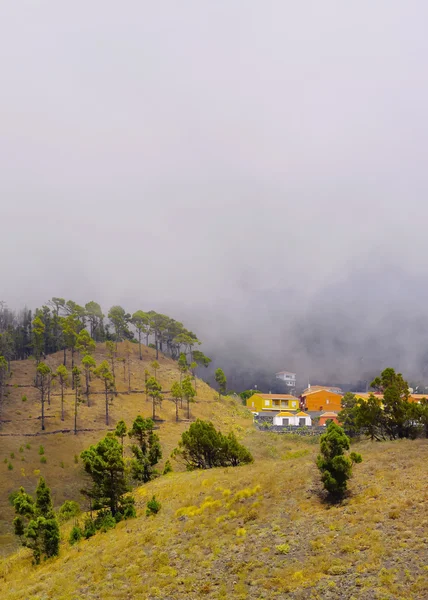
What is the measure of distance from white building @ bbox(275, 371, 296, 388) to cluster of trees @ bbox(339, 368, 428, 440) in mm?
127112

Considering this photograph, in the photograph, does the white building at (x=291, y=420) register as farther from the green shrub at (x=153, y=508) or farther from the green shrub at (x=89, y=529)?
the green shrub at (x=89, y=529)

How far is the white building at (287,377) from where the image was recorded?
163375mm

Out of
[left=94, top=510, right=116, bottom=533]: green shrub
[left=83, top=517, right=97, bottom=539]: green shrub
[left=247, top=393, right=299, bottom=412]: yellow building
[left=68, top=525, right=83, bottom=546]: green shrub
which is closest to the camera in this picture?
[left=68, top=525, right=83, bottom=546]: green shrub

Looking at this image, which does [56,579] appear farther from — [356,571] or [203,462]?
[203,462]

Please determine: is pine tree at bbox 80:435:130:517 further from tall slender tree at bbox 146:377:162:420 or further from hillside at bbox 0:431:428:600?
tall slender tree at bbox 146:377:162:420

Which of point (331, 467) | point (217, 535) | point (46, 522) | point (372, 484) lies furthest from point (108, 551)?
point (372, 484)

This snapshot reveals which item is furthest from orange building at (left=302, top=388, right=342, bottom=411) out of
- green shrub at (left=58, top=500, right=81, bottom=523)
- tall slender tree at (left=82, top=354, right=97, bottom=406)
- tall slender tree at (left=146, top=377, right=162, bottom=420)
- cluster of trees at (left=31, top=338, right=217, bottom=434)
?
green shrub at (left=58, top=500, right=81, bottom=523)

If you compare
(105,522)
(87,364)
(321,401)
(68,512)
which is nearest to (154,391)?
(87,364)

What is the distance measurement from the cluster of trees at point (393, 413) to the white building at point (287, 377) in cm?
12711

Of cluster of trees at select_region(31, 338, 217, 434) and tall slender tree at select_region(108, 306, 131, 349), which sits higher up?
tall slender tree at select_region(108, 306, 131, 349)

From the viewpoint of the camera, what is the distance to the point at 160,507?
27484 mm

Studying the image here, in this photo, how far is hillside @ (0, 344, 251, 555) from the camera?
149ft

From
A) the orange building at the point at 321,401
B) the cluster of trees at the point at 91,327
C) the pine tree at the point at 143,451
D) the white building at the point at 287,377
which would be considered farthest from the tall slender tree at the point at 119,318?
the white building at the point at 287,377

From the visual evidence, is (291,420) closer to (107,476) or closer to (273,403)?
(273,403)
